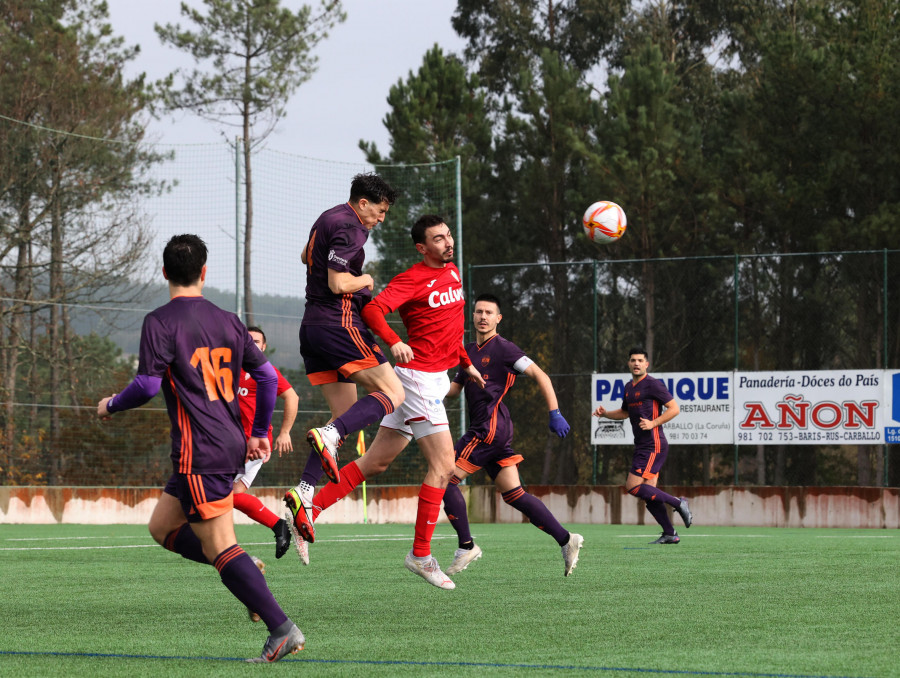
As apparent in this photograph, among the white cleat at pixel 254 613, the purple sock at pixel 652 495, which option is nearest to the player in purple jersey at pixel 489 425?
the white cleat at pixel 254 613

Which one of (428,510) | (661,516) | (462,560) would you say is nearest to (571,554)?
(462,560)

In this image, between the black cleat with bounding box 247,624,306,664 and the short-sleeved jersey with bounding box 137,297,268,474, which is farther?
the short-sleeved jersey with bounding box 137,297,268,474

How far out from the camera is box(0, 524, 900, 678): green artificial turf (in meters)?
4.97

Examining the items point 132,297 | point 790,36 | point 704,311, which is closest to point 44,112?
Answer: point 132,297

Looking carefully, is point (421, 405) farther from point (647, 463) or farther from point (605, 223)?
point (605, 223)

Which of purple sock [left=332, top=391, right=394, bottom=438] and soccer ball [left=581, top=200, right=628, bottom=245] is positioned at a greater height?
soccer ball [left=581, top=200, right=628, bottom=245]

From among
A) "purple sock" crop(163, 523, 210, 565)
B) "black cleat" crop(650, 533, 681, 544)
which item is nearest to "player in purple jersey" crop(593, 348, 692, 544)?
"black cleat" crop(650, 533, 681, 544)

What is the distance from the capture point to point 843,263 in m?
24.1

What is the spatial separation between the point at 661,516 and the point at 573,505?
7510mm

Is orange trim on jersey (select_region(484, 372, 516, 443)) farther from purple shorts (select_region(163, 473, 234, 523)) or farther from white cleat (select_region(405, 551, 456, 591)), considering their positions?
purple shorts (select_region(163, 473, 234, 523))

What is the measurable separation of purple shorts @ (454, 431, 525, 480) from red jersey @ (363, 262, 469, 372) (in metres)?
2.49

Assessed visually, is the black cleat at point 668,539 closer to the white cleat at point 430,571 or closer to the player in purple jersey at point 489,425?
the player in purple jersey at point 489,425

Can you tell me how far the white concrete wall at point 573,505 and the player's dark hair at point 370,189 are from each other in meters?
12.3

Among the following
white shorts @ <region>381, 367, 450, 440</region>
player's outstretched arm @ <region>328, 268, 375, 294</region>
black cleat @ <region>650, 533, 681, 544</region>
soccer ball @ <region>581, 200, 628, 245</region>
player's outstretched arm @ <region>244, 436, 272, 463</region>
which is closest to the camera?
player's outstretched arm @ <region>244, 436, 272, 463</region>
